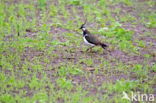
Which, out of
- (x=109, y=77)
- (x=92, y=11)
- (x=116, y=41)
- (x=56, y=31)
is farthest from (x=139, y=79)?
(x=92, y=11)

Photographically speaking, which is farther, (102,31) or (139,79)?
(102,31)

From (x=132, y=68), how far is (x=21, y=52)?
9.21 feet

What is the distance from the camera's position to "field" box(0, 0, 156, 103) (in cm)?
885

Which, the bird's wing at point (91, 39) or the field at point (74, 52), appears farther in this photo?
the bird's wing at point (91, 39)

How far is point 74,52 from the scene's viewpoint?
11.5 metres

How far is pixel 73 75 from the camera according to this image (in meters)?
9.72

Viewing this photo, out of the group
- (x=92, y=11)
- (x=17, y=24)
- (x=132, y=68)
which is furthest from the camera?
(x=92, y=11)

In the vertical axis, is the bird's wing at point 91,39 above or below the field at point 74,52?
above

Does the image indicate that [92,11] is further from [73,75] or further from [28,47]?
[73,75]

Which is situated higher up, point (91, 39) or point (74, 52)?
point (91, 39)

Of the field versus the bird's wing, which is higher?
the bird's wing

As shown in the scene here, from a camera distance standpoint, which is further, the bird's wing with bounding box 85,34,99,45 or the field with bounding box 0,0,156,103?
the bird's wing with bounding box 85,34,99,45

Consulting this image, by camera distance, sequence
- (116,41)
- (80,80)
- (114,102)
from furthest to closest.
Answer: (116,41) → (80,80) → (114,102)

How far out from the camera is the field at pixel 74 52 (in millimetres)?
8852
